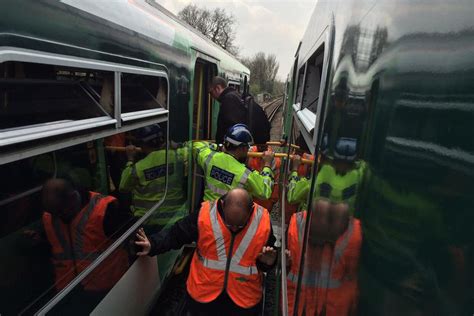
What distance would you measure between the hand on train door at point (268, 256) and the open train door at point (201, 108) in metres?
1.94

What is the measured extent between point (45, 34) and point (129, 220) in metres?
1.31

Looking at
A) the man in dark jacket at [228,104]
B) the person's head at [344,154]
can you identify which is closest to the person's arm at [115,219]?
the person's head at [344,154]

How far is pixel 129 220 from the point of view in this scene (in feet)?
7.91

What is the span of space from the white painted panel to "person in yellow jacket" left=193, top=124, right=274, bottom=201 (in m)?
0.78

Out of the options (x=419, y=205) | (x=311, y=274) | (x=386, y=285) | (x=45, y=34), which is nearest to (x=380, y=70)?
(x=419, y=205)

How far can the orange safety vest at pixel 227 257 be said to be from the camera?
244 cm

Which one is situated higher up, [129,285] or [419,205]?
[419,205]

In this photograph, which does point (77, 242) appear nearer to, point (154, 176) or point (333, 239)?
point (154, 176)

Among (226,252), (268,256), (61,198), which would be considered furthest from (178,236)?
(61,198)

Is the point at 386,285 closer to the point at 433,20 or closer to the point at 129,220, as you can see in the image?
the point at 433,20

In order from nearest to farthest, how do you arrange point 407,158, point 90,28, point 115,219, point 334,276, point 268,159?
point 407,158 < point 334,276 < point 90,28 < point 115,219 < point 268,159

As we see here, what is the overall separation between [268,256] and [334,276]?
1.40 meters

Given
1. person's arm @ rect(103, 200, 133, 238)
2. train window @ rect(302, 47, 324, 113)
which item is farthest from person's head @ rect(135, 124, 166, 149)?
train window @ rect(302, 47, 324, 113)

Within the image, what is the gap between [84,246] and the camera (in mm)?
1843
